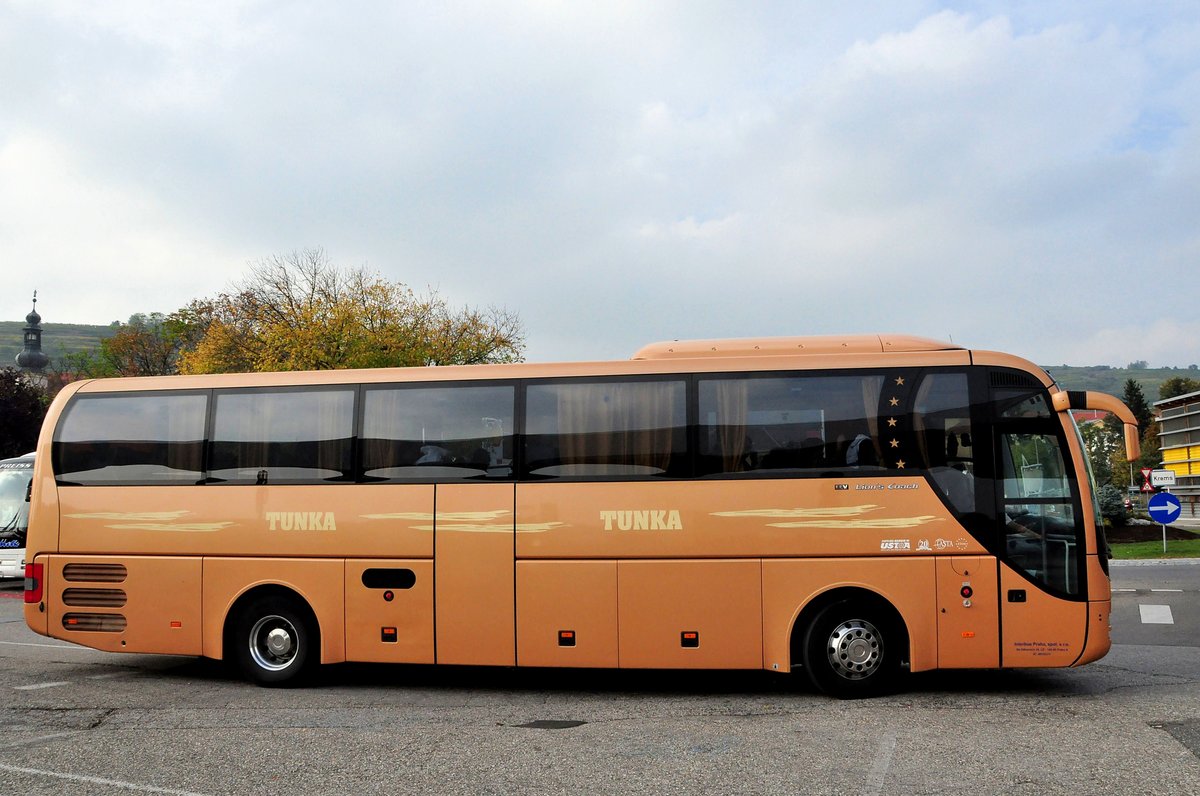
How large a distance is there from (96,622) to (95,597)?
270 millimetres

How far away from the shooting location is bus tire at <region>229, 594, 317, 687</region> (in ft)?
33.1

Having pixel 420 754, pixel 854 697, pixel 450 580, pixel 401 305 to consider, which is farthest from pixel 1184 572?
pixel 401 305

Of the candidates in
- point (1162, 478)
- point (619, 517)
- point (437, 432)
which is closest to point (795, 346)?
point (619, 517)

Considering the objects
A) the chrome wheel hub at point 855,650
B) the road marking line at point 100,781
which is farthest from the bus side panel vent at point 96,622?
the chrome wheel hub at point 855,650

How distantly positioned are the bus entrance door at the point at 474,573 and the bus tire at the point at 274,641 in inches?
57.2

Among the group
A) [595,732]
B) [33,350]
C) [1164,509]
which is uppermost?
[33,350]

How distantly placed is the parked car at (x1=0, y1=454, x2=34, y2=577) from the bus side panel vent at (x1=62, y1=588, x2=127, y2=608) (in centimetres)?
1289

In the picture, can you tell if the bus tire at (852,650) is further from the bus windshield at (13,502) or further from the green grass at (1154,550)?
the green grass at (1154,550)

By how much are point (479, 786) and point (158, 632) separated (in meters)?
5.69

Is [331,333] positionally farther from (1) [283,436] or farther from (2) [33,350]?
(2) [33,350]

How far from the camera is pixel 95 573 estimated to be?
34.9 feet

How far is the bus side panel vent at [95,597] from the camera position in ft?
34.7

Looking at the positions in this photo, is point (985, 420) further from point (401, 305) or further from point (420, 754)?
point (401, 305)

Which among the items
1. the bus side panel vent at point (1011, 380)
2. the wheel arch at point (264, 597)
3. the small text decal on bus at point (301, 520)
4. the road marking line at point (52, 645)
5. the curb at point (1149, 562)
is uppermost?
the bus side panel vent at point (1011, 380)
